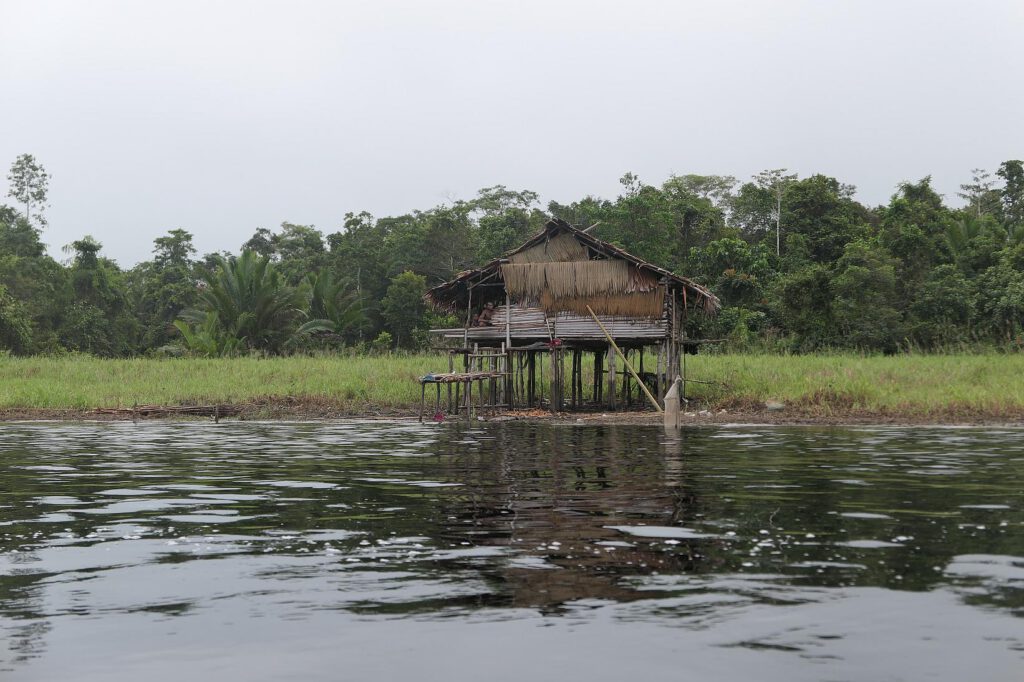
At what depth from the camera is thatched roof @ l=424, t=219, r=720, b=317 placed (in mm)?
25750

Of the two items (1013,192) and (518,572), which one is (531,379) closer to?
(518,572)

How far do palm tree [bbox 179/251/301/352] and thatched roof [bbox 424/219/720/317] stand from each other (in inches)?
411

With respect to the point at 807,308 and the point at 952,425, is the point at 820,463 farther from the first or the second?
the point at 807,308

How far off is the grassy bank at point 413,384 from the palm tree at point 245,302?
295 cm

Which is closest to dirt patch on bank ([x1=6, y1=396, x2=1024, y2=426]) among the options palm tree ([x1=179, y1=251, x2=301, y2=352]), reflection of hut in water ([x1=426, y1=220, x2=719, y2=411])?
reflection of hut in water ([x1=426, y1=220, x2=719, y2=411])

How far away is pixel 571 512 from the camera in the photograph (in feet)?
29.6

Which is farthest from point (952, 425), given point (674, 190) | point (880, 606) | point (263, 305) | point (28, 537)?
point (674, 190)

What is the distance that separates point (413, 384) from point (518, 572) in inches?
855

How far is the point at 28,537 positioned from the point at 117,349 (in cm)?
4042

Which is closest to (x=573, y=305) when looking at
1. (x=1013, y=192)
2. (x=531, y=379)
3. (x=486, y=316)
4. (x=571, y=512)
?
(x=531, y=379)

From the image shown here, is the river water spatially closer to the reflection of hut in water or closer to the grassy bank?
the grassy bank

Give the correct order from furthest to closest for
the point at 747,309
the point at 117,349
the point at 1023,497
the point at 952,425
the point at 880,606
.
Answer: the point at 117,349 → the point at 747,309 → the point at 952,425 → the point at 1023,497 → the point at 880,606

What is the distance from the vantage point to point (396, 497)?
33.7 feet

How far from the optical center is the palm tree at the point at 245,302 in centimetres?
3422
